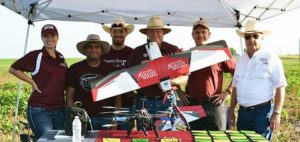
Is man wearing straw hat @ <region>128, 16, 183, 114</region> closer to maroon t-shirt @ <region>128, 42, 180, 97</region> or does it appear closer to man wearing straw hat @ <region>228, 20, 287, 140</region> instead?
maroon t-shirt @ <region>128, 42, 180, 97</region>

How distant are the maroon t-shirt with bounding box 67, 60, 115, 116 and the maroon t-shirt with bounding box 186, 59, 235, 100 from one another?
919 mm

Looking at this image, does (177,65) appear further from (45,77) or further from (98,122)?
(45,77)

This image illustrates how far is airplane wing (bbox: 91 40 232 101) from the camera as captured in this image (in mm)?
4102

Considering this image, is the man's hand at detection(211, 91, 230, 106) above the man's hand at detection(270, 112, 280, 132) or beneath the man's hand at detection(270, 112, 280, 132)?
above

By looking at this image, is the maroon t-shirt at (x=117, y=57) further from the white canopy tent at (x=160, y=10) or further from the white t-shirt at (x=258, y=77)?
the white t-shirt at (x=258, y=77)

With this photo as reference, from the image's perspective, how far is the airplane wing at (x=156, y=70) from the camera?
4102mm

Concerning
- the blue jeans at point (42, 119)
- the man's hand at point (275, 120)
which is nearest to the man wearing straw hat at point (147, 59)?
the blue jeans at point (42, 119)

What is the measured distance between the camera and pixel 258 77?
463 cm

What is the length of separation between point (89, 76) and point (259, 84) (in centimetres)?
168

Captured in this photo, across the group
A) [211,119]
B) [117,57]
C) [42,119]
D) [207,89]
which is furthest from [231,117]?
[42,119]

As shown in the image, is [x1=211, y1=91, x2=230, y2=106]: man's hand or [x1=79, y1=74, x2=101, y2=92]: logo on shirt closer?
[x1=79, y1=74, x2=101, y2=92]: logo on shirt

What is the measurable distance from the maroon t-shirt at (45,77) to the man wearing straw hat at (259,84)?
1844mm

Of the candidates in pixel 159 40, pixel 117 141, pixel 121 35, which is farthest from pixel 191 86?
pixel 117 141

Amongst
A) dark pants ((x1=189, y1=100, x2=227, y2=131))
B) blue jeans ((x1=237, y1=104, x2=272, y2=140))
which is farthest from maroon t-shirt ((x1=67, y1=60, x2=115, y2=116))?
blue jeans ((x1=237, y1=104, x2=272, y2=140))
